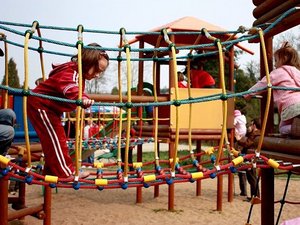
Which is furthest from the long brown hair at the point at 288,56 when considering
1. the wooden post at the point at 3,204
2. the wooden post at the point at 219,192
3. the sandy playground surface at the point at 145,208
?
the wooden post at the point at 219,192

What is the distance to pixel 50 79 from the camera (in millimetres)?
2900

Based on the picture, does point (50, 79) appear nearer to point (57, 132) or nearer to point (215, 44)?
point (57, 132)

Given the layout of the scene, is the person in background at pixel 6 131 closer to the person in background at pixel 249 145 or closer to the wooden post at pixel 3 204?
the wooden post at pixel 3 204

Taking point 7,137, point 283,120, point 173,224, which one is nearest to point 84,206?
point 173,224

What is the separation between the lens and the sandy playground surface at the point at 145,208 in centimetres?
550

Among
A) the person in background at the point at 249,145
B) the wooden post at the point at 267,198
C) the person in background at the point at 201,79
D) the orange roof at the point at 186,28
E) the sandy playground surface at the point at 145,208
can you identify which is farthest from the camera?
the person in background at the point at 201,79

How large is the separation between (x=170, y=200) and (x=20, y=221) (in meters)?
2.15

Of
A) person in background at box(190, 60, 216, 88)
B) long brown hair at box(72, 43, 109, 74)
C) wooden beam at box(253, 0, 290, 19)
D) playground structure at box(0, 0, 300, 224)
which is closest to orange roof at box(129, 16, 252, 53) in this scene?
playground structure at box(0, 0, 300, 224)

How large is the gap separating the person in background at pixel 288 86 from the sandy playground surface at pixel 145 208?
2.77 m

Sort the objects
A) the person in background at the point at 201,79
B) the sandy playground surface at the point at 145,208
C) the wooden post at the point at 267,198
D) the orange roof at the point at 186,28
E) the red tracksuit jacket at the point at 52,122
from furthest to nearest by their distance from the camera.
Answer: the person in background at the point at 201,79 → the orange roof at the point at 186,28 → the sandy playground surface at the point at 145,208 → the wooden post at the point at 267,198 → the red tracksuit jacket at the point at 52,122

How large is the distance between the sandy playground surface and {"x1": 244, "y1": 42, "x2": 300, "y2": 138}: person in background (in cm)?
277

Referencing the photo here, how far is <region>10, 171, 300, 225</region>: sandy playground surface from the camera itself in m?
5.50

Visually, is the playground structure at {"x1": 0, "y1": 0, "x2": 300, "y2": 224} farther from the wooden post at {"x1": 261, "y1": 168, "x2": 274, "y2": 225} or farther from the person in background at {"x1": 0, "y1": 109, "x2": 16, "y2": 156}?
the person in background at {"x1": 0, "y1": 109, "x2": 16, "y2": 156}

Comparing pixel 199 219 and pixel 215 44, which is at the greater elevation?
pixel 215 44
